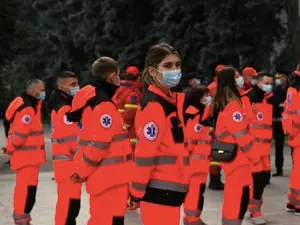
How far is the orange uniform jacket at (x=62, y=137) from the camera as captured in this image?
22.6 ft

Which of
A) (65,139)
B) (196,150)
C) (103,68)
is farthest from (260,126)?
(103,68)

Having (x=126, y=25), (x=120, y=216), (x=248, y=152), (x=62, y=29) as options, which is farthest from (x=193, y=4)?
(x=120, y=216)

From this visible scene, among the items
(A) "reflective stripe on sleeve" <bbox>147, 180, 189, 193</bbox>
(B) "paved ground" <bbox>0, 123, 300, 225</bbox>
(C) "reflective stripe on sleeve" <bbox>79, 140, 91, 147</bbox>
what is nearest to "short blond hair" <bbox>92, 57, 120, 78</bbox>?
Answer: (C) "reflective stripe on sleeve" <bbox>79, 140, 91, 147</bbox>

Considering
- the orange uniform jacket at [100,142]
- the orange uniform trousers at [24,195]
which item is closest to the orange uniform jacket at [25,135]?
the orange uniform trousers at [24,195]

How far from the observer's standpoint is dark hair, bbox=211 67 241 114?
666 cm

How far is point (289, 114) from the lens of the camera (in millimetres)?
8508

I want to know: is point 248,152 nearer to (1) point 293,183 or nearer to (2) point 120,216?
(2) point 120,216

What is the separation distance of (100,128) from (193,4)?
50.0 feet

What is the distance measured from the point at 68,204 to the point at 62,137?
768 millimetres

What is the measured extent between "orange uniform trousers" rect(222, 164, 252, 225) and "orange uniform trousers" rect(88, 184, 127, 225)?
5.07 feet

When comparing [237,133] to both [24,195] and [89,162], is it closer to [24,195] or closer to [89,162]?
[89,162]

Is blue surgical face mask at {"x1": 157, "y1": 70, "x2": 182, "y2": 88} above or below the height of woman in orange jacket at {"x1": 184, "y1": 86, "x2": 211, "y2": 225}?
above

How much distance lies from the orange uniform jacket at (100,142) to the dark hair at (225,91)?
1464 millimetres

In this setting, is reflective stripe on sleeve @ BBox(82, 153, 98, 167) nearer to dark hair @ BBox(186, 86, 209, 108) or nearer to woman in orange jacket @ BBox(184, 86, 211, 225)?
woman in orange jacket @ BBox(184, 86, 211, 225)
